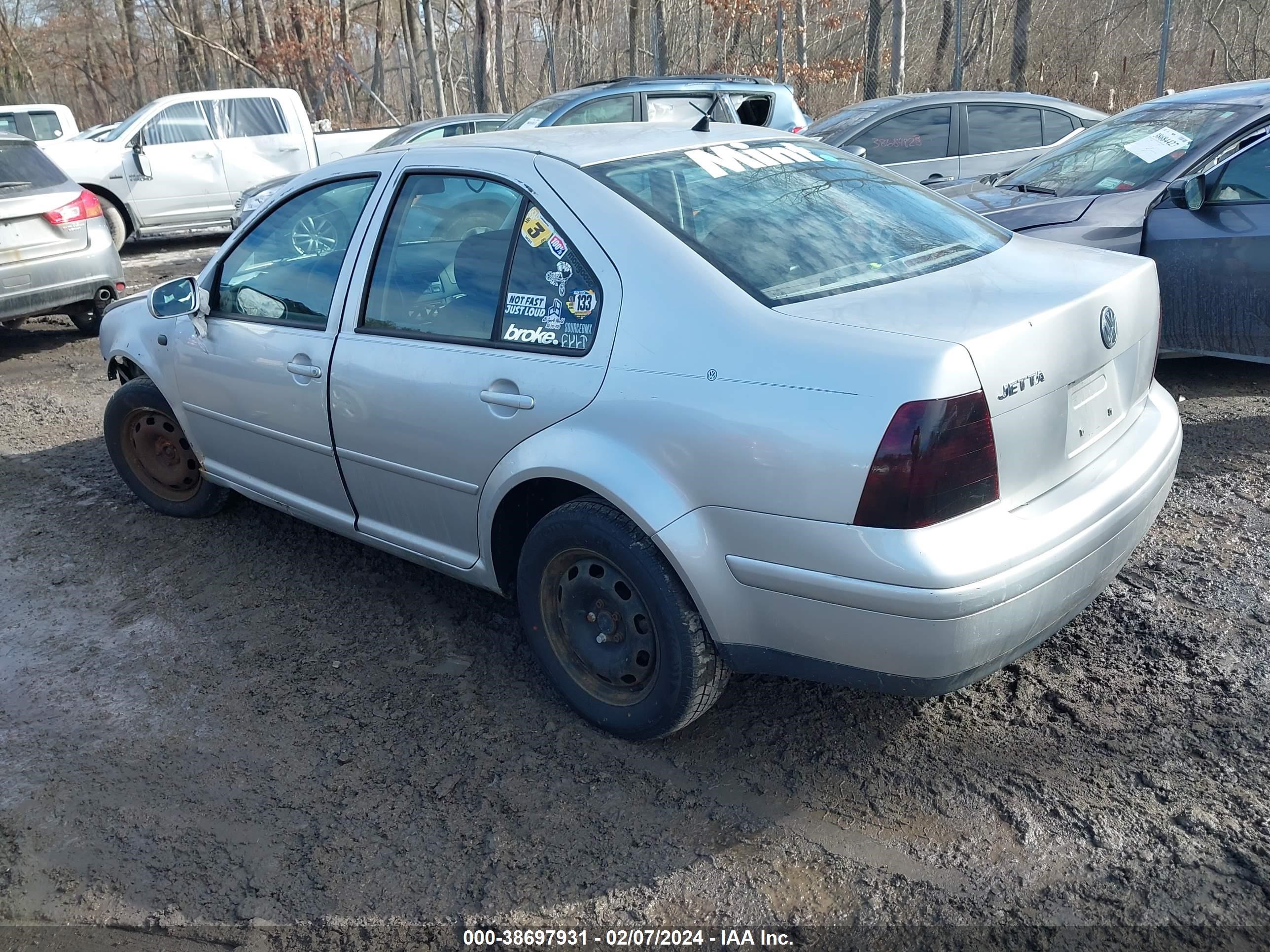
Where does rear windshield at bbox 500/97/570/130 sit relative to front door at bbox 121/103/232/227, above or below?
above

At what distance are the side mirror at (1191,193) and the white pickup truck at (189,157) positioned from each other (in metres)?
A: 10.4

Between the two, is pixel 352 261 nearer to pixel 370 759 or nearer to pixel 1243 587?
pixel 370 759

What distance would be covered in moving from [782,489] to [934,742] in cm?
104

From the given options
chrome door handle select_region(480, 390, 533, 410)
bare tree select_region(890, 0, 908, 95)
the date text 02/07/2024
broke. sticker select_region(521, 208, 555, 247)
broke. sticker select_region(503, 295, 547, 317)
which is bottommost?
the date text 02/07/2024

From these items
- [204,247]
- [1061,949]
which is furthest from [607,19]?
[1061,949]

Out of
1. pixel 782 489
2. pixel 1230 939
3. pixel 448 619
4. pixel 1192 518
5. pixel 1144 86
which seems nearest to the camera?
pixel 1230 939

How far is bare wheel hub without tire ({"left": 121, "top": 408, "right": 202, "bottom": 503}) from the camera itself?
15.6 ft

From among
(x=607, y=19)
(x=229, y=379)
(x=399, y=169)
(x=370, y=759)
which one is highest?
(x=607, y=19)

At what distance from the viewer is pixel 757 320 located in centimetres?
260

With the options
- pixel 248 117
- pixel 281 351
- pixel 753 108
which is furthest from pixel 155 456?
pixel 248 117

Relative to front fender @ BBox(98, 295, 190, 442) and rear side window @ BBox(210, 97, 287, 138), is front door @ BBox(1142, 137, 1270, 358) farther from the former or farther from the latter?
rear side window @ BBox(210, 97, 287, 138)

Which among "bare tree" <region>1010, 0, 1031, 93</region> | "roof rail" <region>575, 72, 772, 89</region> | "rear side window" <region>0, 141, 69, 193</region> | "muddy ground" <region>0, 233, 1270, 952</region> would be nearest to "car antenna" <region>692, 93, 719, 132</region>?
"muddy ground" <region>0, 233, 1270, 952</region>

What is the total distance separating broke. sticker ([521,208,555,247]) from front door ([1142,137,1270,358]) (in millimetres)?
3764

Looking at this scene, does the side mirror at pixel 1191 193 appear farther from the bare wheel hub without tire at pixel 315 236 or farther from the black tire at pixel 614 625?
the bare wheel hub without tire at pixel 315 236
